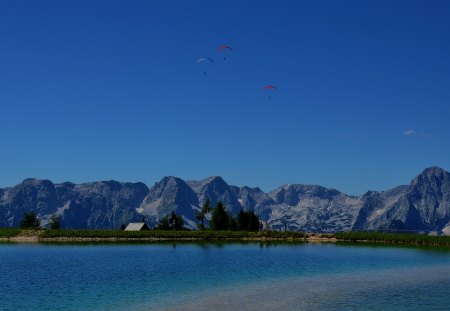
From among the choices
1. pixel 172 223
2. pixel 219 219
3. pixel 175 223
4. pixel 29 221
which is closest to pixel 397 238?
pixel 219 219

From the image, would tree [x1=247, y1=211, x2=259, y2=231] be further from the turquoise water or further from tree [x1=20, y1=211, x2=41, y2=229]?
the turquoise water

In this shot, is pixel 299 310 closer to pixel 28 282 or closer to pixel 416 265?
pixel 28 282

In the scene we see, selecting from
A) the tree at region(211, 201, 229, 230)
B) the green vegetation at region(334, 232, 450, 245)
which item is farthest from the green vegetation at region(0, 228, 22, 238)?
the green vegetation at region(334, 232, 450, 245)

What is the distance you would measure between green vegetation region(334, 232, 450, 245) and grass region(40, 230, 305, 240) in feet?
48.5

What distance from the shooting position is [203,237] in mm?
156375

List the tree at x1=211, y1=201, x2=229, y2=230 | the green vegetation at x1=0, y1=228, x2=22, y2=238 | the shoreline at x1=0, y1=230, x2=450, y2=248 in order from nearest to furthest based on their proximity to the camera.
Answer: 1. the shoreline at x1=0, y1=230, x2=450, y2=248
2. the green vegetation at x1=0, y1=228, x2=22, y2=238
3. the tree at x1=211, y1=201, x2=229, y2=230

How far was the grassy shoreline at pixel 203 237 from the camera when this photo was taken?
141750 millimetres

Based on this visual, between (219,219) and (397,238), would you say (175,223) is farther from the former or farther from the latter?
(397,238)

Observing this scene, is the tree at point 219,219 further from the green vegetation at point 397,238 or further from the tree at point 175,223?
the green vegetation at point 397,238

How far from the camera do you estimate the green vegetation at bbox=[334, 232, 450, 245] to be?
138 m

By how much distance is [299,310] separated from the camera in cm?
4031

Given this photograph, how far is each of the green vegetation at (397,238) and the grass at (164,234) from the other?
1478 centimetres

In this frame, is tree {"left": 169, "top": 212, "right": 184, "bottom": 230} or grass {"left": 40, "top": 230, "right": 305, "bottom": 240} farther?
tree {"left": 169, "top": 212, "right": 184, "bottom": 230}

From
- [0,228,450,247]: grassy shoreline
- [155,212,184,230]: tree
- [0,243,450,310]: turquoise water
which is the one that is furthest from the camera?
[155,212,184,230]: tree
